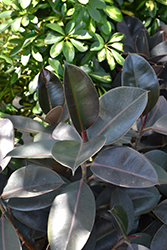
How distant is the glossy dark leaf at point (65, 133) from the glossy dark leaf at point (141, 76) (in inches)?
9.4

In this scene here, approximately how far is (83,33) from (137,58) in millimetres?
324

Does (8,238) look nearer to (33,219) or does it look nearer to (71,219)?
(33,219)

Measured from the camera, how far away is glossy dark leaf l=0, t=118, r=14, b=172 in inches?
23.4

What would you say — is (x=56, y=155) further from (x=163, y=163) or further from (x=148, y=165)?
(x=163, y=163)

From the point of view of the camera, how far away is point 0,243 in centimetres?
55

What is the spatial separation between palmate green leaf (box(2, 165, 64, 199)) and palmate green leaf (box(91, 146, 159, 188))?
11cm

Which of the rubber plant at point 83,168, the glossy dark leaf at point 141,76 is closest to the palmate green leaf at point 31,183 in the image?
the rubber plant at point 83,168

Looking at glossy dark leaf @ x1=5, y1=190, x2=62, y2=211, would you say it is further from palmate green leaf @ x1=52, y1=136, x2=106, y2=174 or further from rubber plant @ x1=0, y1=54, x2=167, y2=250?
palmate green leaf @ x1=52, y1=136, x2=106, y2=174

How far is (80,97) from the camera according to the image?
1.81 feet

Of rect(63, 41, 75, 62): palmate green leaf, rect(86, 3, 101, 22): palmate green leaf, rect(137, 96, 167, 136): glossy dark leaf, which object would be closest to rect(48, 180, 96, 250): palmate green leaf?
rect(137, 96, 167, 136): glossy dark leaf

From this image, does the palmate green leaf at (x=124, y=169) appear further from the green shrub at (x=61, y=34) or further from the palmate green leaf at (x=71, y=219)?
the green shrub at (x=61, y=34)

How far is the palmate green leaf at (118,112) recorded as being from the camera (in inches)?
22.1

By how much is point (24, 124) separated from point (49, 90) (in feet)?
0.46

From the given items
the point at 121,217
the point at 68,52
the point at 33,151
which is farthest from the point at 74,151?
the point at 68,52
